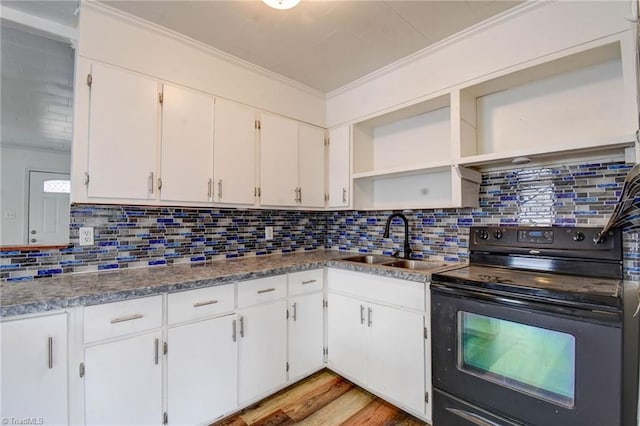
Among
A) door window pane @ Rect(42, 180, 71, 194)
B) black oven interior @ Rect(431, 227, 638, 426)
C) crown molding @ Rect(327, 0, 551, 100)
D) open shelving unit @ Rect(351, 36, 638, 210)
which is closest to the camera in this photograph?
black oven interior @ Rect(431, 227, 638, 426)

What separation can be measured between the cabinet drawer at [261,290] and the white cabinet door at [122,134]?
776 millimetres

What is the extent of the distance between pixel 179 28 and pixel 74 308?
5.31 feet

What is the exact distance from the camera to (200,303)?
62.6 inches

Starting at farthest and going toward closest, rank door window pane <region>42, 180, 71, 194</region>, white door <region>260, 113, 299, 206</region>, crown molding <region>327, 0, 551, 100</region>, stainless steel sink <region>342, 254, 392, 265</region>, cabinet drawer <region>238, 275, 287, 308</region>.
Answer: stainless steel sink <region>342, 254, 392, 265</region>
white door <region>260, 113, 299, 206</region>
door window pane <region>42, 180, 71, 194</region>
cabinet drawer <region>238, 275, 287, 308</region>
crown molding <region>327, 0, 551, 100</region>

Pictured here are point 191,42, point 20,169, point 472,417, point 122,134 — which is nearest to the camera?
point 472,417

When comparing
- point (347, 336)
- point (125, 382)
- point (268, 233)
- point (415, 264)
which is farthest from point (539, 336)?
point (268, 233)

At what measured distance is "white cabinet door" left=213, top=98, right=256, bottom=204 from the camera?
1985 mm

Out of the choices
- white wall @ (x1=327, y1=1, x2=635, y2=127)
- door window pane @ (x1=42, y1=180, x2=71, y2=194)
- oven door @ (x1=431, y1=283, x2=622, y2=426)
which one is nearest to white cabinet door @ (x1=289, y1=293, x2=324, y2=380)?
oven door @ (x1=431, y1=283, x2=622, y2=426)

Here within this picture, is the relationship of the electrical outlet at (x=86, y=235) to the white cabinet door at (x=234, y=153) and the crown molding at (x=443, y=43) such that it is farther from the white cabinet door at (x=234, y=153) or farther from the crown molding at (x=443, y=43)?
the crown molding at (x=443, y=43)

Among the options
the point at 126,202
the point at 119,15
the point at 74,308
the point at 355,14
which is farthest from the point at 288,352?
the point at 119,15

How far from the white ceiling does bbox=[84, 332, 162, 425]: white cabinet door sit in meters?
1.73

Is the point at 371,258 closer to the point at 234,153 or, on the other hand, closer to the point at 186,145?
the point at 234,153

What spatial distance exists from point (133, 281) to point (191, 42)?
150cm

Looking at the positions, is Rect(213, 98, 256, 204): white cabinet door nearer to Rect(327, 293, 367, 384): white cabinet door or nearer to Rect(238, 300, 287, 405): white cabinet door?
Rect(238, 300, 287, 405): white cabinet door
